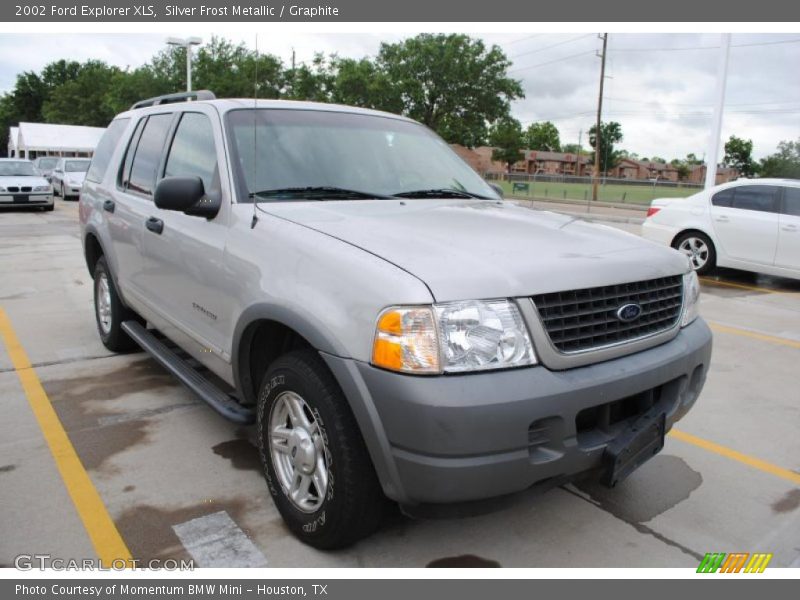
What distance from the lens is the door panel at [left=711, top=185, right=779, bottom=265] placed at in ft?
30.2

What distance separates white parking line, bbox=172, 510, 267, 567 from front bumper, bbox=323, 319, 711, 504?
0.77m

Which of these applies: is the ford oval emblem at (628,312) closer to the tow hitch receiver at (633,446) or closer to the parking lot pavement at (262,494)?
the tow hitch receiver at (633,446)

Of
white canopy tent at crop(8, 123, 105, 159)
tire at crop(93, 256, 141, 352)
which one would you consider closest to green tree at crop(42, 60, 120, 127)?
white canopy tent at crop(8, 123, 105, 159)

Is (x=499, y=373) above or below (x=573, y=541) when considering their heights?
above

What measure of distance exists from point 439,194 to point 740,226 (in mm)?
7337

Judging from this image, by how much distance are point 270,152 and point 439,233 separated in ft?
3.81

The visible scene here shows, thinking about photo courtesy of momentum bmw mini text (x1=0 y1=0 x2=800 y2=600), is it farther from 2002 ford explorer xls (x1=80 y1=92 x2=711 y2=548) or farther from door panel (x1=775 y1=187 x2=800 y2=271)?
door panel (x1=775 y1=187 x2=800 y2=271)

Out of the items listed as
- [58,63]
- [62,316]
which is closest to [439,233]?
[62,316]

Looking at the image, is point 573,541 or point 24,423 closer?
point 573,541

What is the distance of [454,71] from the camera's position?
161ft

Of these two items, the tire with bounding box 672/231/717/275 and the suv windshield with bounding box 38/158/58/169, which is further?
the suv windshield with bounding box 38/158/58/169

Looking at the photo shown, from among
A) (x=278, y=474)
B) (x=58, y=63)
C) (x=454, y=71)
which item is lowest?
(x=278, y=474)
